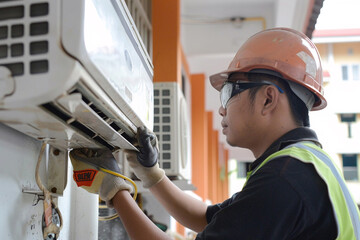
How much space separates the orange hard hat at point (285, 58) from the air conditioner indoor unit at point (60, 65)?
1.79 feet

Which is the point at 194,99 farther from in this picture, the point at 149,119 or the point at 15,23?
the point at 15,23

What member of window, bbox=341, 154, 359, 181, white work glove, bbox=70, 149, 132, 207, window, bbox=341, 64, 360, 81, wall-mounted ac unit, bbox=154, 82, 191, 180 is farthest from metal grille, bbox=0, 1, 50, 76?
window, bbox=341, 154, 359, 181

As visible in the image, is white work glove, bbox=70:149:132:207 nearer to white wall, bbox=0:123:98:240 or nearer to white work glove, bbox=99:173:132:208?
white work glove, bbox=99:173:132:208

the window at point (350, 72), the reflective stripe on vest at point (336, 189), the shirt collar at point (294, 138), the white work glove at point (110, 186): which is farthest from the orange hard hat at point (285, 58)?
A: the window at point (350, 72)

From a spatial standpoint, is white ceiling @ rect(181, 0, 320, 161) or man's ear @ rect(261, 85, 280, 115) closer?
man's ear @ rect(261, 85, 280, 115)

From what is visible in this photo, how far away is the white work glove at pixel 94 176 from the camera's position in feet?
4.27

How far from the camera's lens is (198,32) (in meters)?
5.57

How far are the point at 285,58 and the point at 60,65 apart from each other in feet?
2.83

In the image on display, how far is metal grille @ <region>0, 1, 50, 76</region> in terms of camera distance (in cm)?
80

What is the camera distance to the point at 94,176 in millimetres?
1301

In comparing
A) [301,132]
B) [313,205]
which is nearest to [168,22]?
[301,132]

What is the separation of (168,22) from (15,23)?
2.91m

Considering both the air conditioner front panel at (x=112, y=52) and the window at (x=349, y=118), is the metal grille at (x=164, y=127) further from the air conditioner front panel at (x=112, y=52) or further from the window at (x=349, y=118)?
the window at (x=349, y=118)

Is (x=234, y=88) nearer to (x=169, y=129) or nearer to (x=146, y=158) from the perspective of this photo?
(x=146, y=158)
